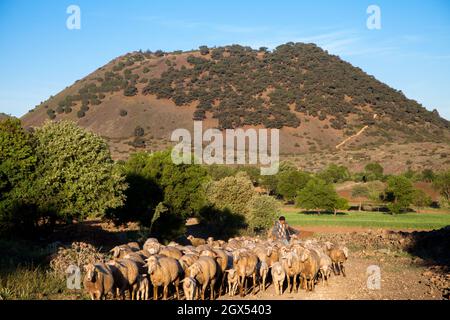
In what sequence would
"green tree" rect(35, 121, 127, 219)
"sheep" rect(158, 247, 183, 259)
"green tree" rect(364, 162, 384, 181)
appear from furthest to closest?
"green tree" rect(364, 162, 384, 181)
"green tree" rect(35, 121, 127, 219)
"sheep" rect(158, 247, 183, 259)

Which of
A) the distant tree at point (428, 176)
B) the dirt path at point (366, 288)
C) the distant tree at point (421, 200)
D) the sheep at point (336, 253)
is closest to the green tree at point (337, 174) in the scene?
the distant tree at point (428, 176)

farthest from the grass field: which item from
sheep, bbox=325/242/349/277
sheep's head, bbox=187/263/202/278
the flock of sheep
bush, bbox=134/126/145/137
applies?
bush, bbox=134/126/145/137

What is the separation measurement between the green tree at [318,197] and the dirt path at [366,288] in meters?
34.2

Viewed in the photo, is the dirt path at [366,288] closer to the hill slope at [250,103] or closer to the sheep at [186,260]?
the sheep at [186,260]

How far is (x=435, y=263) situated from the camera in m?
20.5

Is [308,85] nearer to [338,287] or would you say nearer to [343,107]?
[343,107]

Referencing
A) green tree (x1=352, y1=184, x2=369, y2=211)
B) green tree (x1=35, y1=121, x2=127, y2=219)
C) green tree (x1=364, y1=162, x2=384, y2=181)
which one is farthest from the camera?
green tree (x1=364, y1=162, x2=384, y2=181)

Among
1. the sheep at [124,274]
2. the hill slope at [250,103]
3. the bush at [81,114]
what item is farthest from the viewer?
the bush at [81,114]

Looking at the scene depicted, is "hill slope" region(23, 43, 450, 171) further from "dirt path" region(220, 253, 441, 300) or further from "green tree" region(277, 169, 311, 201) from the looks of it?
"dirt path" region(220, 253, 441, 300)

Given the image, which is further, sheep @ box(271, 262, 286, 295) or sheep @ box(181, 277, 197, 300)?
sheep @ box(271, 262, 286, 295)

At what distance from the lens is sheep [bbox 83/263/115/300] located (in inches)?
434

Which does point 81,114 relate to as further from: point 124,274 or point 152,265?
point 124,274

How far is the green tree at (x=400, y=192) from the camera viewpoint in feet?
175

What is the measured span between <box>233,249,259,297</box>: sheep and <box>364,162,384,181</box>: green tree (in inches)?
2268
